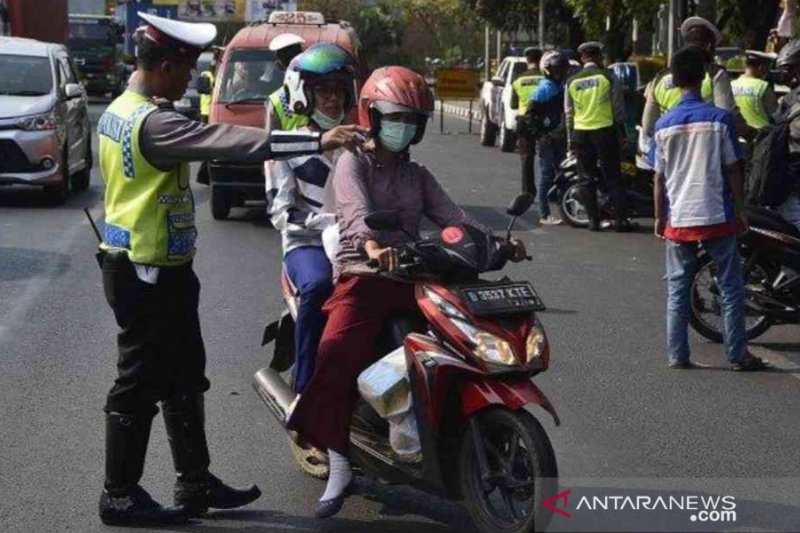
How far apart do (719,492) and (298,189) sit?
2.15 metres

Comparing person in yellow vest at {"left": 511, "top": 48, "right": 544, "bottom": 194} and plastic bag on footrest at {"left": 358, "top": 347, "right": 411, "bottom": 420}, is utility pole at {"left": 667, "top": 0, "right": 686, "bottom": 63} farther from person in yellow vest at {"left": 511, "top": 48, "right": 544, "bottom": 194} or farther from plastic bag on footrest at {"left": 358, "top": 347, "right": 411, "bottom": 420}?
plastic bag on footrest at {"left": 358, "top": 347, "right": 411, "bottom": 420}

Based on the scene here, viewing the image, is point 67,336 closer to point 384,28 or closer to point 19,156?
point 19,156

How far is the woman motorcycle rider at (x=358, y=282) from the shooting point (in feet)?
20.9

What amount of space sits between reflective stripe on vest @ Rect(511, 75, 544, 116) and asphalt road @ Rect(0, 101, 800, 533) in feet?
15.1

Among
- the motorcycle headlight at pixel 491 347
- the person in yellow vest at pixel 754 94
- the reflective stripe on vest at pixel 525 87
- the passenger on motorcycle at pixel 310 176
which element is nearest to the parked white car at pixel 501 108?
the reflective stripe on vest at pixel 525 87

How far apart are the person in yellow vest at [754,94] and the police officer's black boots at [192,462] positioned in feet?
32.7

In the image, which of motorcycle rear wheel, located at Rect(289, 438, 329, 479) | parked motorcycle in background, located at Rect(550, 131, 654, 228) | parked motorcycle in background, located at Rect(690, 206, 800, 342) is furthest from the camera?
parked motorcycle in background, located at Rect(550, 131, 654, 228)

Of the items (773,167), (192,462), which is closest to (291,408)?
(192,462)

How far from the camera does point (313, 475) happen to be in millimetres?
7145

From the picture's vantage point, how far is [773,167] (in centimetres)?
1062

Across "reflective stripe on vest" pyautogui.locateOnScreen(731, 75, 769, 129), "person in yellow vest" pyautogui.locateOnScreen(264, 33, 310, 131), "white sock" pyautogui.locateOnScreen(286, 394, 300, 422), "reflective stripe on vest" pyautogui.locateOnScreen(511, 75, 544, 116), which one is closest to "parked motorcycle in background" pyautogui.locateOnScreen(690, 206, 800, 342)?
"person in yellow vest" pyautogui.locateOnScreen(264, 33, 310, 131)

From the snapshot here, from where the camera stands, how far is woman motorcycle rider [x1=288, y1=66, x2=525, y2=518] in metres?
6.36

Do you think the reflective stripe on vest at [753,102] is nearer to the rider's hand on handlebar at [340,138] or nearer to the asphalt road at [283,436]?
the asphalt road at [283,436]

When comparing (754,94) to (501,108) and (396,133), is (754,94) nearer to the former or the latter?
(396,133)
